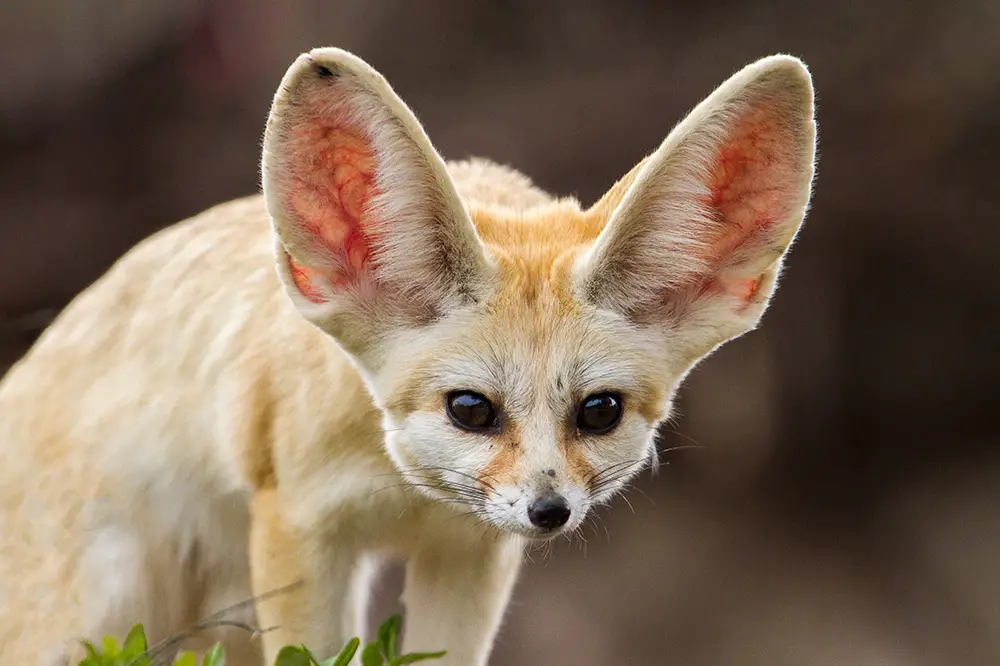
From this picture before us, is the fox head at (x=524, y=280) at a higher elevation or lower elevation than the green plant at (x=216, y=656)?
higher

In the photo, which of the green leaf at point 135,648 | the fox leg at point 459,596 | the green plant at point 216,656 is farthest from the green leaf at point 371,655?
the fox leg at point 459,596

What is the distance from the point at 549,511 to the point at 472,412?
234mm

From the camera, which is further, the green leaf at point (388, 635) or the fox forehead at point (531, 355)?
the fox forehead at point (531, 355)

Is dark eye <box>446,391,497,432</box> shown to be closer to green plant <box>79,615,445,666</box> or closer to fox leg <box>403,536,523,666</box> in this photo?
green plant <box>79,615,445,666</box>

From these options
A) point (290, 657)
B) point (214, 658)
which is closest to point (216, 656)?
point (214, 658)

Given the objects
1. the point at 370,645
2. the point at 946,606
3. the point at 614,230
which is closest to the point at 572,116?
the point at 946,606

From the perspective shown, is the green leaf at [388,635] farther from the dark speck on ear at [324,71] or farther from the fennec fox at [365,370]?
the dark speck on ear at [324,71]

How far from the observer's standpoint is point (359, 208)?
2129 mm

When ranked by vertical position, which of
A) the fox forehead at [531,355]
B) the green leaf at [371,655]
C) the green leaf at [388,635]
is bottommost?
the green leaf at [388,635]

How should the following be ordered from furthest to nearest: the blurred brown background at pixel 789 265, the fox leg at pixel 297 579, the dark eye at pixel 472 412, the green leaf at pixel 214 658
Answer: the blurred brown background at pixel 789 265, the fox leg at pixel 297 579, the dark eye at pixel 472 412, the green leaf at pixel 214 658

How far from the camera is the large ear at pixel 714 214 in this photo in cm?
201

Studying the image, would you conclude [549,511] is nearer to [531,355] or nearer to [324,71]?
[531,355]

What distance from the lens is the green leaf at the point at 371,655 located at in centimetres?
174

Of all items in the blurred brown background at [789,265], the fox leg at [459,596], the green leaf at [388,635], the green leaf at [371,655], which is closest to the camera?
the green leaf at [371,655]
